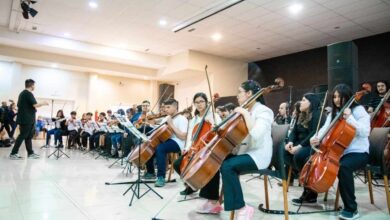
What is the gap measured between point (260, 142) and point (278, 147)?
10.8 inches

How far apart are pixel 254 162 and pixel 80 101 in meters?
10.9

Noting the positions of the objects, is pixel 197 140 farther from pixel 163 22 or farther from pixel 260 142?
pixel 163 22

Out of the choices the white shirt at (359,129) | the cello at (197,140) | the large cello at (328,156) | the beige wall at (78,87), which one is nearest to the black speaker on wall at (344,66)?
the white shirt at (359,129)

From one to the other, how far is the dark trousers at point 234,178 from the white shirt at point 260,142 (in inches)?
2.2

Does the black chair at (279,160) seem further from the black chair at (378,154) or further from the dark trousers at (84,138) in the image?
the dark trousers at (84,138)

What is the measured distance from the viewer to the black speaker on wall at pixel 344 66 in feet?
12.3

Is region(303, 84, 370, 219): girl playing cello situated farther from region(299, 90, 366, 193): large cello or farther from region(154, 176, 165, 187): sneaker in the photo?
region(154, 176, 165, 187): sneaker

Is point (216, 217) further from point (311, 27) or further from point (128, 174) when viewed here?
point (311, 27)

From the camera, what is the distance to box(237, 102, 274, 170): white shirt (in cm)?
190

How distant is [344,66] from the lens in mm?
3775

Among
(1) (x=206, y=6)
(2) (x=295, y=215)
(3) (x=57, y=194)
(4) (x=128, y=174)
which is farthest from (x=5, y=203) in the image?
(1) (x=206, y=6)

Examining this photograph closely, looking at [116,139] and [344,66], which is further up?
[344,66]

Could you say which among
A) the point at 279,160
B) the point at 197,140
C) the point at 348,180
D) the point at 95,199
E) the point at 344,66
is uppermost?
the point at 344,66

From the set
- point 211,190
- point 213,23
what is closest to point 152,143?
point 211,190
